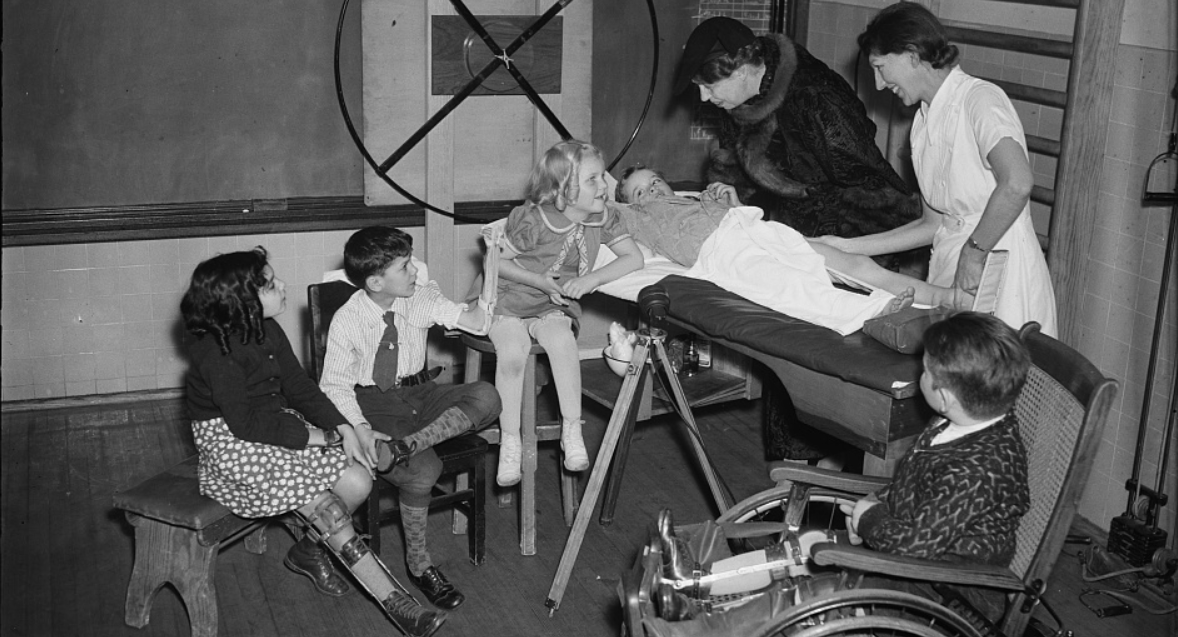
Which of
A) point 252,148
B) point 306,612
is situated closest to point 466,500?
point 306,612

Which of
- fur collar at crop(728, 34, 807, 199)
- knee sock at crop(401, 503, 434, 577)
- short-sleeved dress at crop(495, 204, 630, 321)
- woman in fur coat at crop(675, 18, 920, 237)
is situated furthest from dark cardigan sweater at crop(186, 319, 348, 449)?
fur collar at crop(728, 34, 807, 199)

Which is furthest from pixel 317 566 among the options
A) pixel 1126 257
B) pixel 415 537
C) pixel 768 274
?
pixel 1126 257

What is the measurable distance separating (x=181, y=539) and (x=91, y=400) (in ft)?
6.23

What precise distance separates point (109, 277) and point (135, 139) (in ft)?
1.78

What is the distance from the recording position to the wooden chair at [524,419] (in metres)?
3.44

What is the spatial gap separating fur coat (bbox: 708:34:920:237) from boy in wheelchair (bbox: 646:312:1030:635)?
134 centimetres

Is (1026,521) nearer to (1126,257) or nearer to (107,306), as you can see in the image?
(1126,257)

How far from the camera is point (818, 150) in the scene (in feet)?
12.5

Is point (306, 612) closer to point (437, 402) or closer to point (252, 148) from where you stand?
point (437, 402)

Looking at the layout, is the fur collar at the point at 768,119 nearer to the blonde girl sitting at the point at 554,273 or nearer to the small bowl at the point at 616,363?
the blonde girl sitting at the point at 554,273

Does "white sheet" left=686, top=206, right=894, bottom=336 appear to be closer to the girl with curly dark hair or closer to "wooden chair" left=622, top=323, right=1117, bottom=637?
"wooden chair" left=622, top=323, right=1117, bottom=637

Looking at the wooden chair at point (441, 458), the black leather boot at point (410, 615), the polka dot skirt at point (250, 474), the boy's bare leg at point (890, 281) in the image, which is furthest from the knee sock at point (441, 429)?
the boy's bare leg at point (890, 281)

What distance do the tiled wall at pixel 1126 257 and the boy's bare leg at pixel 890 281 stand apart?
2.55 feet

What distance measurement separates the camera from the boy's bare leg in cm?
315
